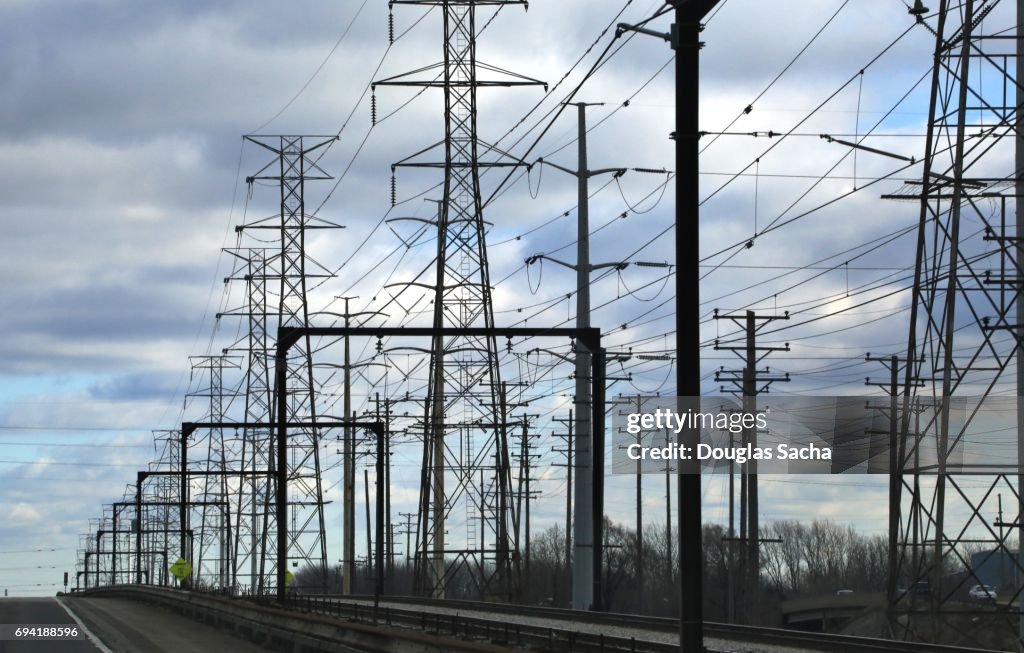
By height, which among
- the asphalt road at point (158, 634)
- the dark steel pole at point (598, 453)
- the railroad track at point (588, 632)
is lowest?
the asphalt road at point (158, 634)

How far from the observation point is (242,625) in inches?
1467

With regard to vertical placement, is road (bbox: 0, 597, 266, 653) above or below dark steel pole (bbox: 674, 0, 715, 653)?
below

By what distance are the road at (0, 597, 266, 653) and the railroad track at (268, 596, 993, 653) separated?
2957 millimetres

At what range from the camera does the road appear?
3198cm

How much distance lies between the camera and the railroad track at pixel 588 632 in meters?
23.5

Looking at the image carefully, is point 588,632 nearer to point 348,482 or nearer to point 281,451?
point 281,451

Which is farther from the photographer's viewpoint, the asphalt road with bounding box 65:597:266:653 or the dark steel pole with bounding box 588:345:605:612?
the dark steel pole with bounding box 588:345:605:612

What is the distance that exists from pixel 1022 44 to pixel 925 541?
33.6 feet

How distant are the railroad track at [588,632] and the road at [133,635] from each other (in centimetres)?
296

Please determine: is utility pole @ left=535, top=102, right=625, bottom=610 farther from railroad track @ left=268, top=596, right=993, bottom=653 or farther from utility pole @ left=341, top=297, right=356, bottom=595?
utility pole @ left=341, top=297, right=356, bottom=595

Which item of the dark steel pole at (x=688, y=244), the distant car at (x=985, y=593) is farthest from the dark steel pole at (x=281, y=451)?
the dark steel pole at (x=688, y=244)

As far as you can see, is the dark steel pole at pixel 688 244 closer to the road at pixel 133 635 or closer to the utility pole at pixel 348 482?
the road at pixel 133 635

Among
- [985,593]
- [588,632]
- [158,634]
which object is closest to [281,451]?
[158,634]

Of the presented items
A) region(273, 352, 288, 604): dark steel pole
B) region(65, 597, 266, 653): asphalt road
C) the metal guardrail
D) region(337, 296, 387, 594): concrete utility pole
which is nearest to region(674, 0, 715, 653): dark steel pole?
the metal guardrail
